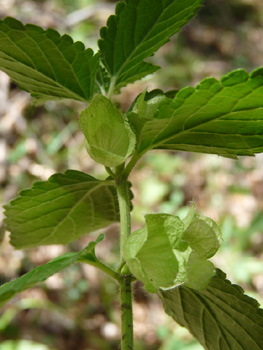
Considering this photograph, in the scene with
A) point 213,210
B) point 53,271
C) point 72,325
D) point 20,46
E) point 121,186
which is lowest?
point 53,271

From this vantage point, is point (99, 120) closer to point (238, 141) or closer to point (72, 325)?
point (238, 141)

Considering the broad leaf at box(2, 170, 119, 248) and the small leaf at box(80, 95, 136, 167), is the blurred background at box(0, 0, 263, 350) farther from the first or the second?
the small leaf at box(80, 95, 136, 167)

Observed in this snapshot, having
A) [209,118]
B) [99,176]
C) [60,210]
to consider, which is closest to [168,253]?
[209,118]

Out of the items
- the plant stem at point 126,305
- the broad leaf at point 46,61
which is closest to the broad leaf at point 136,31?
the broad leaf at point 46,61

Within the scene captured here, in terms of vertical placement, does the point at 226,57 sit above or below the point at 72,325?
above

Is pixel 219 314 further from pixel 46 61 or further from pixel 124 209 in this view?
Result: pixel 46 61

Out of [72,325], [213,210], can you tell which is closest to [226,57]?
[213,210]
